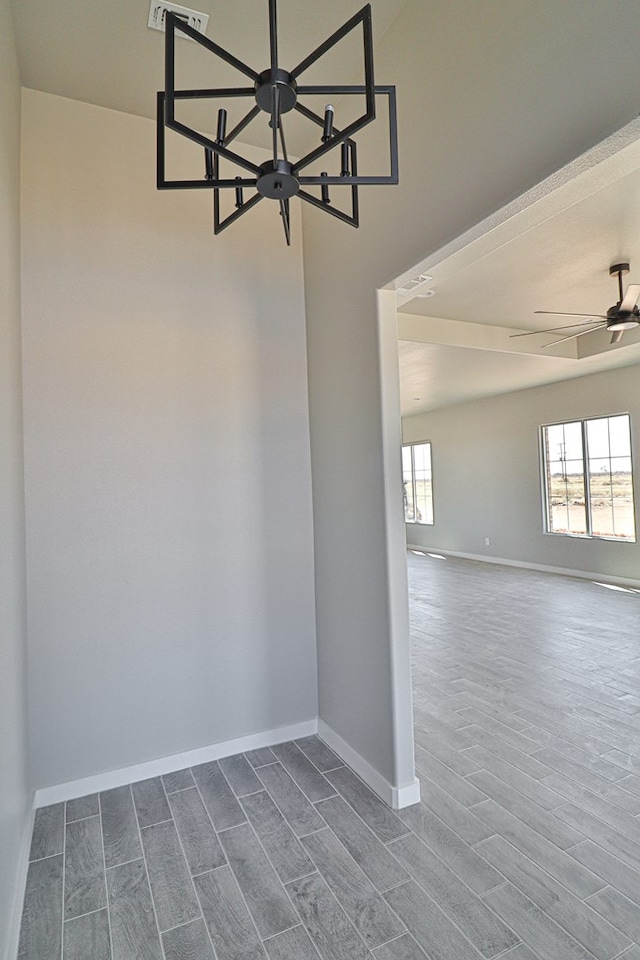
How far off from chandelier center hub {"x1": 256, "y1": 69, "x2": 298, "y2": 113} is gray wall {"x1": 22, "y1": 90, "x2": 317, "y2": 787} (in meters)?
1.56

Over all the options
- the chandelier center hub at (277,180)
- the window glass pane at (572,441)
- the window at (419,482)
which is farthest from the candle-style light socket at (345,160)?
the window at (419,482)

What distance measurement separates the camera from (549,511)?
7984mm

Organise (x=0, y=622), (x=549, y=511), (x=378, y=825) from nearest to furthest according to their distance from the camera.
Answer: (x=0, y=622) → (x=378, y=825) → (x=549, y=511)

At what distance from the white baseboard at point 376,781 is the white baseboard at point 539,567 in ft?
18.6

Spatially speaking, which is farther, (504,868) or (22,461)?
(22,461)

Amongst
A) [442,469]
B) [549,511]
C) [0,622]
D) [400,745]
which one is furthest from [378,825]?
[442,469]

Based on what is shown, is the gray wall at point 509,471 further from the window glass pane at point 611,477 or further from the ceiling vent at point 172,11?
the ceiling vent at point 172,11

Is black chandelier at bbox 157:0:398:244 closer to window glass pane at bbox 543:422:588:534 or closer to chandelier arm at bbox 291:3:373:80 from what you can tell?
chandelier arm at bbox 291:3:373:80

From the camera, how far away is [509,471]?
337 inches

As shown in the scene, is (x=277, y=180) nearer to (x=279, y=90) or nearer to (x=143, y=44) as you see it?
(x=279, y=90)

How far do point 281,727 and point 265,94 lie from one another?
273 cm

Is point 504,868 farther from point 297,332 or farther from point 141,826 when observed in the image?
point 297,332

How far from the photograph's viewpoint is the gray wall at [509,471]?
696 centimetres

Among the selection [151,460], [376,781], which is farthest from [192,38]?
[376,781]
